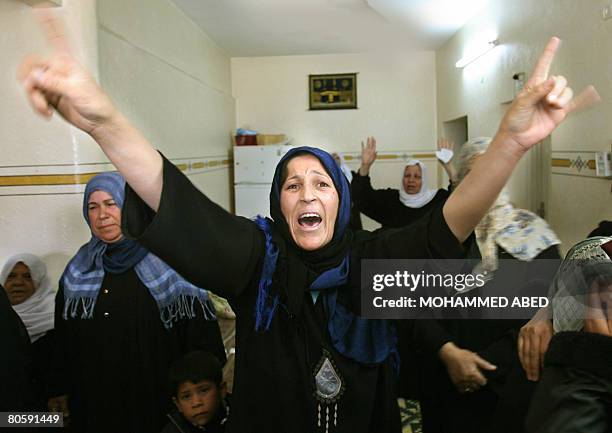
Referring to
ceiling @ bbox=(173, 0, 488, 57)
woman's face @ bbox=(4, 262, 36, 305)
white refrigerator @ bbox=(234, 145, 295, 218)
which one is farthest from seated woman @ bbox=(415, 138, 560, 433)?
white refrigerator @ bbox=(234, 145, 295, 218)

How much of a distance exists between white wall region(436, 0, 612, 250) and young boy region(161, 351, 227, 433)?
212 centimetres

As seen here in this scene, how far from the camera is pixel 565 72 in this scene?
3.07 metres

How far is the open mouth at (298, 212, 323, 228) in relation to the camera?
1188 millimetres

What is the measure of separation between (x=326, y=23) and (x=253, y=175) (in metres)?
2.13

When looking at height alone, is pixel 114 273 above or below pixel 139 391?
above

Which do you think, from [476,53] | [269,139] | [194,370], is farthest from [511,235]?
[269,139]

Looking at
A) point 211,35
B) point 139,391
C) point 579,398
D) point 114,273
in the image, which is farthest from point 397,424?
point 211,35

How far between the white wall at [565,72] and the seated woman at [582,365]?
2015 millimetres

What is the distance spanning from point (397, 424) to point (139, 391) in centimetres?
107

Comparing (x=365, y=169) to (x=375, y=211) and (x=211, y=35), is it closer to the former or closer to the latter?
(x=375, y=211)

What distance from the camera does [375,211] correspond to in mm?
4047

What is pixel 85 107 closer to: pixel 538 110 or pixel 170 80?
pixel 538 110

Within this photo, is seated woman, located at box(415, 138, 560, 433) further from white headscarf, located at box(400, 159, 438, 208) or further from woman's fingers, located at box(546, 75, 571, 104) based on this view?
white headscarf, located at box(400, 159, 438, 208)

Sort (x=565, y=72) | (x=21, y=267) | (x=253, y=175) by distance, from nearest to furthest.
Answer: (x=21, y=267) → (x=565, y=72) → (x=253, y=175)
